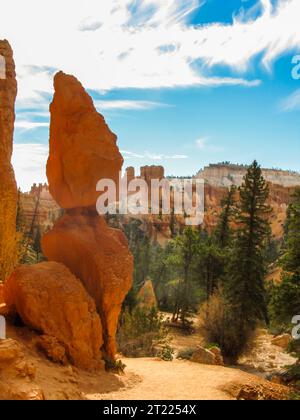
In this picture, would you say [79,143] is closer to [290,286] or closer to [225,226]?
[290,286]

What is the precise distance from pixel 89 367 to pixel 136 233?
60.9 m

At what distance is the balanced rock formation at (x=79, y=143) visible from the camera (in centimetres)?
1322

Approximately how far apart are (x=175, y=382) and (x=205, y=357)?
6.49m

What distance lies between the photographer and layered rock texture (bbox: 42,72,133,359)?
507 inches

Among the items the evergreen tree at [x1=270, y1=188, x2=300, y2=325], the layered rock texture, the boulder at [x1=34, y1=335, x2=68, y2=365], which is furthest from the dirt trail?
the evergreen tree at [x1=270, y1=188, x2=300, y2=325]

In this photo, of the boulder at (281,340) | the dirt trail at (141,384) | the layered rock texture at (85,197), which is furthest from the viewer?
the boulder at (281,340)

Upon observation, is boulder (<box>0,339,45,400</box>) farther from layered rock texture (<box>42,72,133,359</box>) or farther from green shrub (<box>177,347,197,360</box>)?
green shrub (<box>177,347,197,360</box>)

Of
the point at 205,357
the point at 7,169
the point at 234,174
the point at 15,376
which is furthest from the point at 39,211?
the point at 234,174

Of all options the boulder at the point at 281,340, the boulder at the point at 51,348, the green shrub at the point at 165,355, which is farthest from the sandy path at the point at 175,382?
the boulder at the point at 281,340

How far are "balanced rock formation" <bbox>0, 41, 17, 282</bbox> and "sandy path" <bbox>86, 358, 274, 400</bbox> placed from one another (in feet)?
22.5

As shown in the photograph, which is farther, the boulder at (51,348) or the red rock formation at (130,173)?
the red rock formation at (130,173)

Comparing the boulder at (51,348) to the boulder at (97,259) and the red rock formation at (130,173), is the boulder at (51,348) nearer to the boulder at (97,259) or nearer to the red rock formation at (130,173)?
the boulder at (97,259)

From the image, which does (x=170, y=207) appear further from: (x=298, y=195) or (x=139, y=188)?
(x=298, y=195)
